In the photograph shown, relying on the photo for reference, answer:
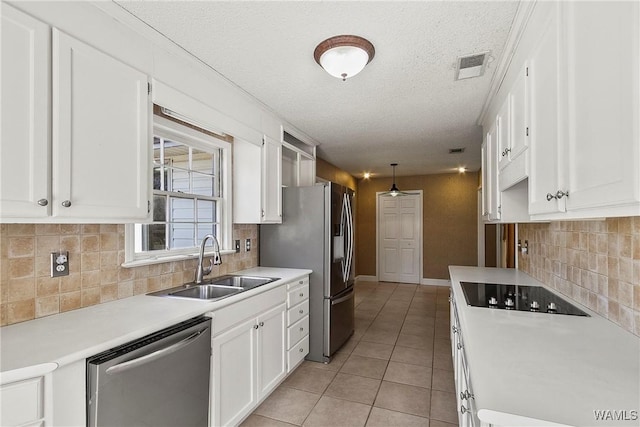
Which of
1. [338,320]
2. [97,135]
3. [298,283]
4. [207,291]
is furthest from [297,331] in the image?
[97,135]

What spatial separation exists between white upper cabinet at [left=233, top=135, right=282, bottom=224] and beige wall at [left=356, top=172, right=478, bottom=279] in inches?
184

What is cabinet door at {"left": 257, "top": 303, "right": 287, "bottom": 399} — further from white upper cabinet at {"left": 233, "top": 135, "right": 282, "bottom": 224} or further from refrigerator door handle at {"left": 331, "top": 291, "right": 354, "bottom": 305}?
white upper cabinet at {"left": 233, "top": 135, "right": 282, "bottom": 224}

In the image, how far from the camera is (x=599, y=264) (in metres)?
1.60

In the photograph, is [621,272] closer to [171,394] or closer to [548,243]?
[548,243]

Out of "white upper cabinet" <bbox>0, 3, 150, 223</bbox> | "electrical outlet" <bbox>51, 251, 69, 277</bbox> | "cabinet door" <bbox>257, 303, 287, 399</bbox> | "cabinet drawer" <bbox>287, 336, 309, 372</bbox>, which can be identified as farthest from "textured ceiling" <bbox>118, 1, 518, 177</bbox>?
"cabinet drawer" <bbox>287, 336, 309, 372</bbox>

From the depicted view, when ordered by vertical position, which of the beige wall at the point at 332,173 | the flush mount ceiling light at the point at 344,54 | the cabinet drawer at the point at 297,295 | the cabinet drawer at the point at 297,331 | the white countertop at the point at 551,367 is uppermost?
the flush mount ceiling light at the point at 344,54

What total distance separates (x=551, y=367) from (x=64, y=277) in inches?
A: 85.3

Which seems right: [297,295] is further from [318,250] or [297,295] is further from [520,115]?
[520,115]

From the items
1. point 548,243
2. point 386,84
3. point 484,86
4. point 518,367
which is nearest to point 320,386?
point 518,367

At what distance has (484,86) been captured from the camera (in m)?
2.43

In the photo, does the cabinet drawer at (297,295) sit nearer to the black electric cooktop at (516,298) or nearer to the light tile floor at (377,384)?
the light tile floor at (377,384)

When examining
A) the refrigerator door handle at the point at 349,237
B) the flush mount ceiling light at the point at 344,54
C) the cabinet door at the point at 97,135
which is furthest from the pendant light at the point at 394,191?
the cabinet door at the point at 97,135

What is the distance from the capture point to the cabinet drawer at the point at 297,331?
275cm

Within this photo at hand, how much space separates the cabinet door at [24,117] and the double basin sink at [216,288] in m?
1.00
